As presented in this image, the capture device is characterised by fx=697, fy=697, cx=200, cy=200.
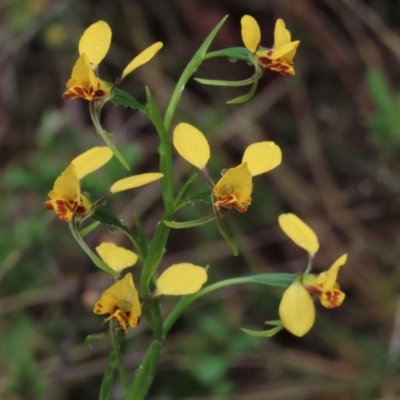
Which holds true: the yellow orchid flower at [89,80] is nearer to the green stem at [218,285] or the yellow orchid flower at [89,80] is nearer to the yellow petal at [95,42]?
the yellow petal at [95,42]

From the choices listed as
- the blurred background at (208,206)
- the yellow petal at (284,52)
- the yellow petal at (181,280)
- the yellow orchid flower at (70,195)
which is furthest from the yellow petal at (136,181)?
the blurred background at (208,206)

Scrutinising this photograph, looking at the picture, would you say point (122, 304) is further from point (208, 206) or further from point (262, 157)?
point (208, 206)

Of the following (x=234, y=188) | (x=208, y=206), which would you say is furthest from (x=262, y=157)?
(x=208, y=206)

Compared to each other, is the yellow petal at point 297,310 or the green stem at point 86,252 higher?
the green stem at point 86,252

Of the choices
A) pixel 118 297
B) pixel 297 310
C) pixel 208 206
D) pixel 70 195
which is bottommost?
pixel 208 206

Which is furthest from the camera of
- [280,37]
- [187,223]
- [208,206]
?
[208,206]

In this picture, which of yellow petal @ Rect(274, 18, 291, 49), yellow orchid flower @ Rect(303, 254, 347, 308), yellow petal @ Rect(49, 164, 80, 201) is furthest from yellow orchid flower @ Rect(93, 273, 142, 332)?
yellow petal @ Rect(274, 18, 291, 49)

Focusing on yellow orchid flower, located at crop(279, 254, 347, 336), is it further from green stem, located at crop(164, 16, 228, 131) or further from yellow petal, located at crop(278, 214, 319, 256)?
green stem, located at crop(164, 16, 228, 131)
